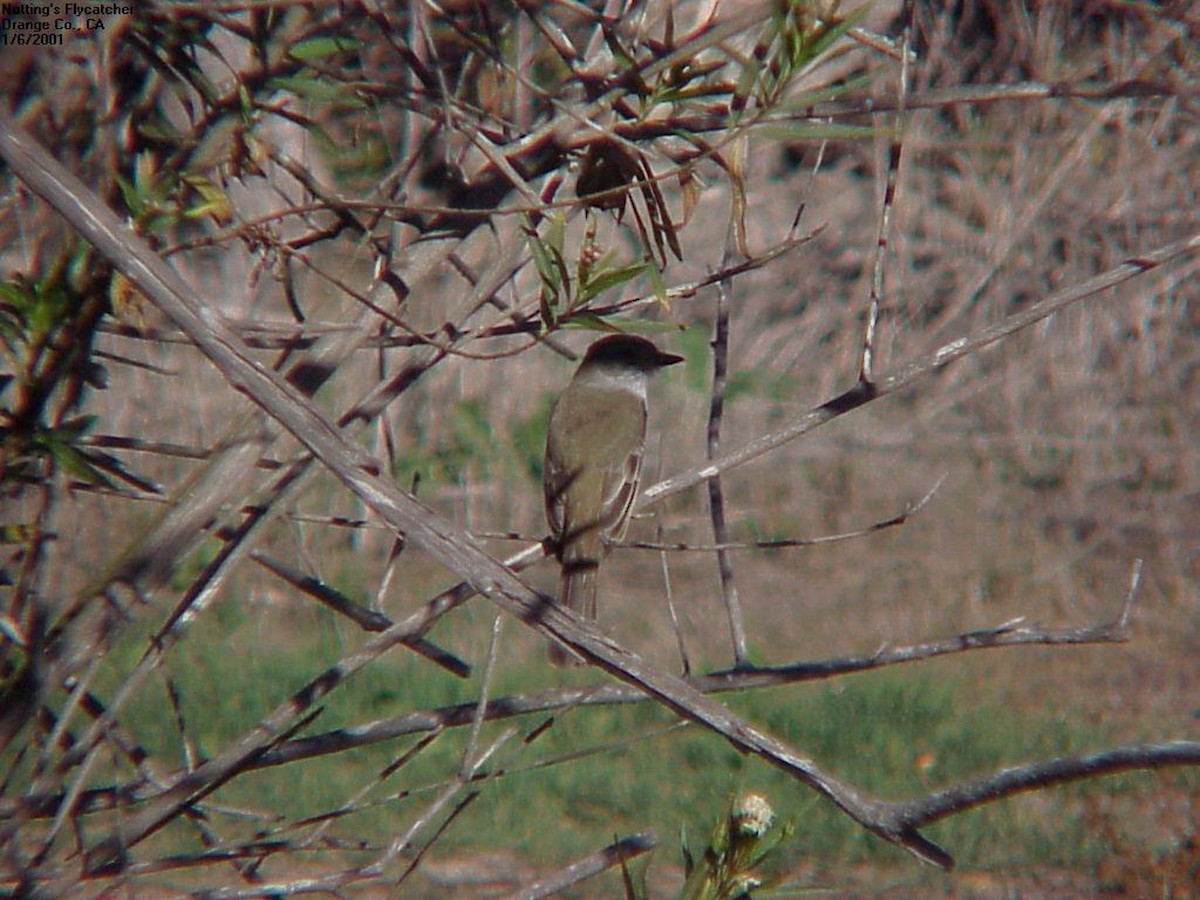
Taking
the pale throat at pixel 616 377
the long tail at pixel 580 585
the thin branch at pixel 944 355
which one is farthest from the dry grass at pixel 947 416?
the thin branch at pixel 944 355

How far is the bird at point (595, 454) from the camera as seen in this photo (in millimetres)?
5383

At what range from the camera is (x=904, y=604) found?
32.9 feet

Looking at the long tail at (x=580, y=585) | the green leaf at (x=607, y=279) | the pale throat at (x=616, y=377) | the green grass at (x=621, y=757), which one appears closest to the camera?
the green leaf at (x=607, y=279)

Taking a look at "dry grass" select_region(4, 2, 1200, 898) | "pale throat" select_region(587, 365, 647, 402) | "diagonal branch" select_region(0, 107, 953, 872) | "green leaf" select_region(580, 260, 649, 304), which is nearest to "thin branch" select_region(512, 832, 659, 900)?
"diagonal branch" select_region(0, 107, 953, 872)

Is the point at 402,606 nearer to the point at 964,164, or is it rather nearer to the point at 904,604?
the point at 904,604

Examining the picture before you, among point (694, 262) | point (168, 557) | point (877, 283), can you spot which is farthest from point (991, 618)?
point (168, 557)

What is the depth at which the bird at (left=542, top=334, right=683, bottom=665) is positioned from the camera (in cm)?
538

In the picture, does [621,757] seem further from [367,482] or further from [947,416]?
[367,482]

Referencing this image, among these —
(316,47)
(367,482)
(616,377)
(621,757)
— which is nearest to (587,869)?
(367,482)

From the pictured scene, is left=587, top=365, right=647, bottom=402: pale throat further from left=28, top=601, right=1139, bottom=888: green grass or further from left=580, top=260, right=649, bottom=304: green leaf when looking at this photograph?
left=580, top=260, right=649, bottom=304: green leaf

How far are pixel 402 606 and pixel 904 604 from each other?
3.31m

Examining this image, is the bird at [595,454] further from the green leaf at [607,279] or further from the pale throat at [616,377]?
the green leaf at [607,279]

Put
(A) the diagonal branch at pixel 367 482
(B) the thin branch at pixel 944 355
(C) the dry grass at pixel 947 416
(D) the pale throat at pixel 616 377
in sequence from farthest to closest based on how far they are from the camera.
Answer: (C) the dry grass at pixel 947 416 < (D) the pale throat at pixel 616 377 < (B) the thin branch at pixel 944 355 < (A) the diagonal branch at pixel 367 482

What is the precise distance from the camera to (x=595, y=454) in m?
5.83
